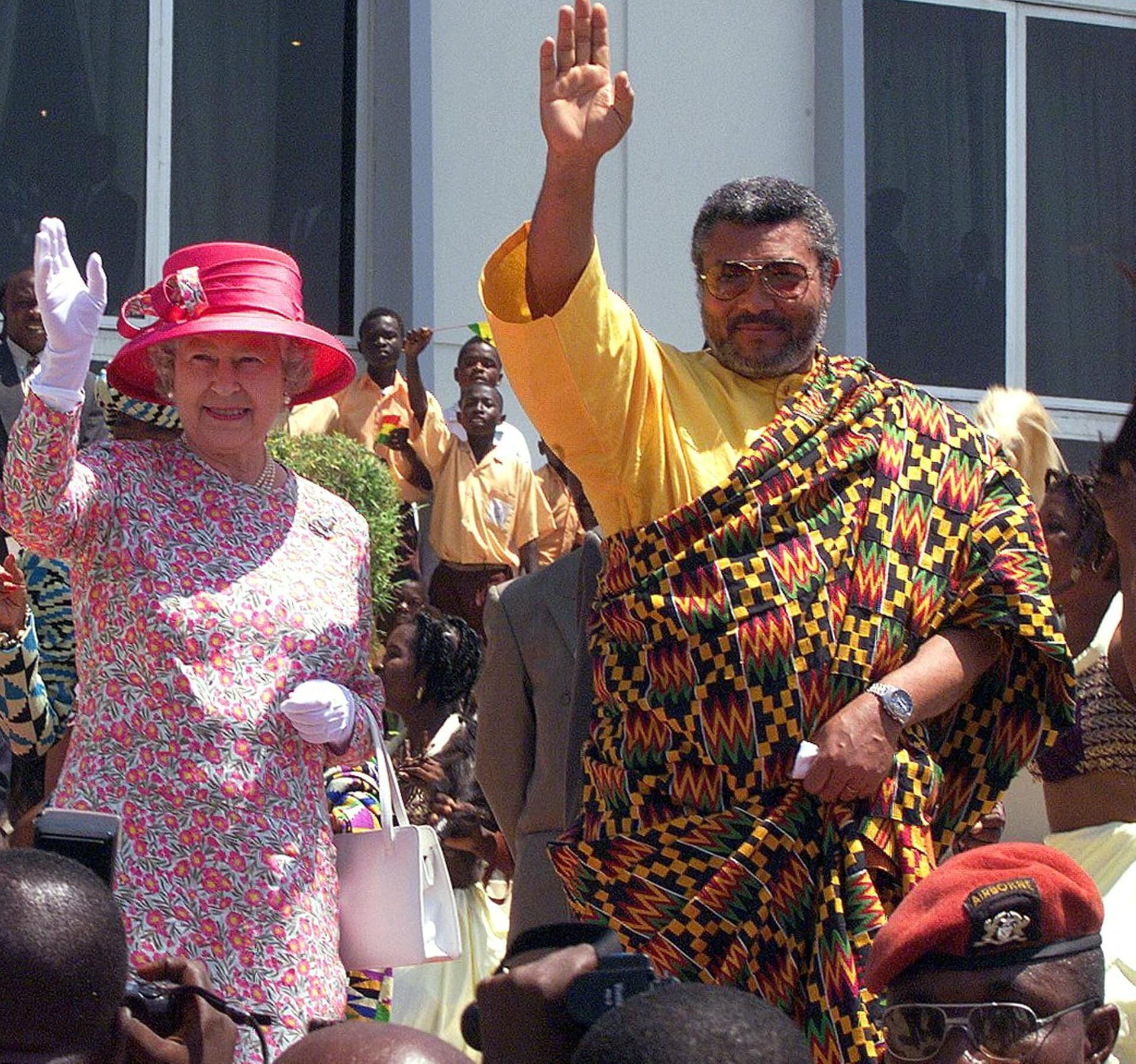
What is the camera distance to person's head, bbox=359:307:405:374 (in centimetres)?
1059

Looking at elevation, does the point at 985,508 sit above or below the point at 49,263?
below

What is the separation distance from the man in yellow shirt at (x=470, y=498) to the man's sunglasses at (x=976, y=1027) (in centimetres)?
711

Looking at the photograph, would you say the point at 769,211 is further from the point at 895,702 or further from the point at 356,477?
the point at 356,477

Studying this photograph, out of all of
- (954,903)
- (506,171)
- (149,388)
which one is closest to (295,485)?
(149,388)

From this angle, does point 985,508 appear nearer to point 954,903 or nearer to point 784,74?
point 954,903

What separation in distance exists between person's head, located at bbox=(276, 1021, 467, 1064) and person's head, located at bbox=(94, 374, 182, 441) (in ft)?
10.9

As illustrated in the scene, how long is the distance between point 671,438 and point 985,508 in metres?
0.67

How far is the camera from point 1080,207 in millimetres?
13742

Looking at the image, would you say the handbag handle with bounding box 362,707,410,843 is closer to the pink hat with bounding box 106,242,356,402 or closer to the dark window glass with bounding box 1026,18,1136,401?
the pink hat with bounding box 106,242,356,402

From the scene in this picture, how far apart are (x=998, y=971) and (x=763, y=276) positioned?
6.24 feet

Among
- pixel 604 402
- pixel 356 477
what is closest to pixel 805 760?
pixel 604 402

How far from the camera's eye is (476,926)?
7.17 meters

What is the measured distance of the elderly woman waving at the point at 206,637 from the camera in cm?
446

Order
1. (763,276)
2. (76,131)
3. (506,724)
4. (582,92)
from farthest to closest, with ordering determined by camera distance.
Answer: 1. (76,131)
2. (506,724)
3. (763,276)
4. (582,92)
